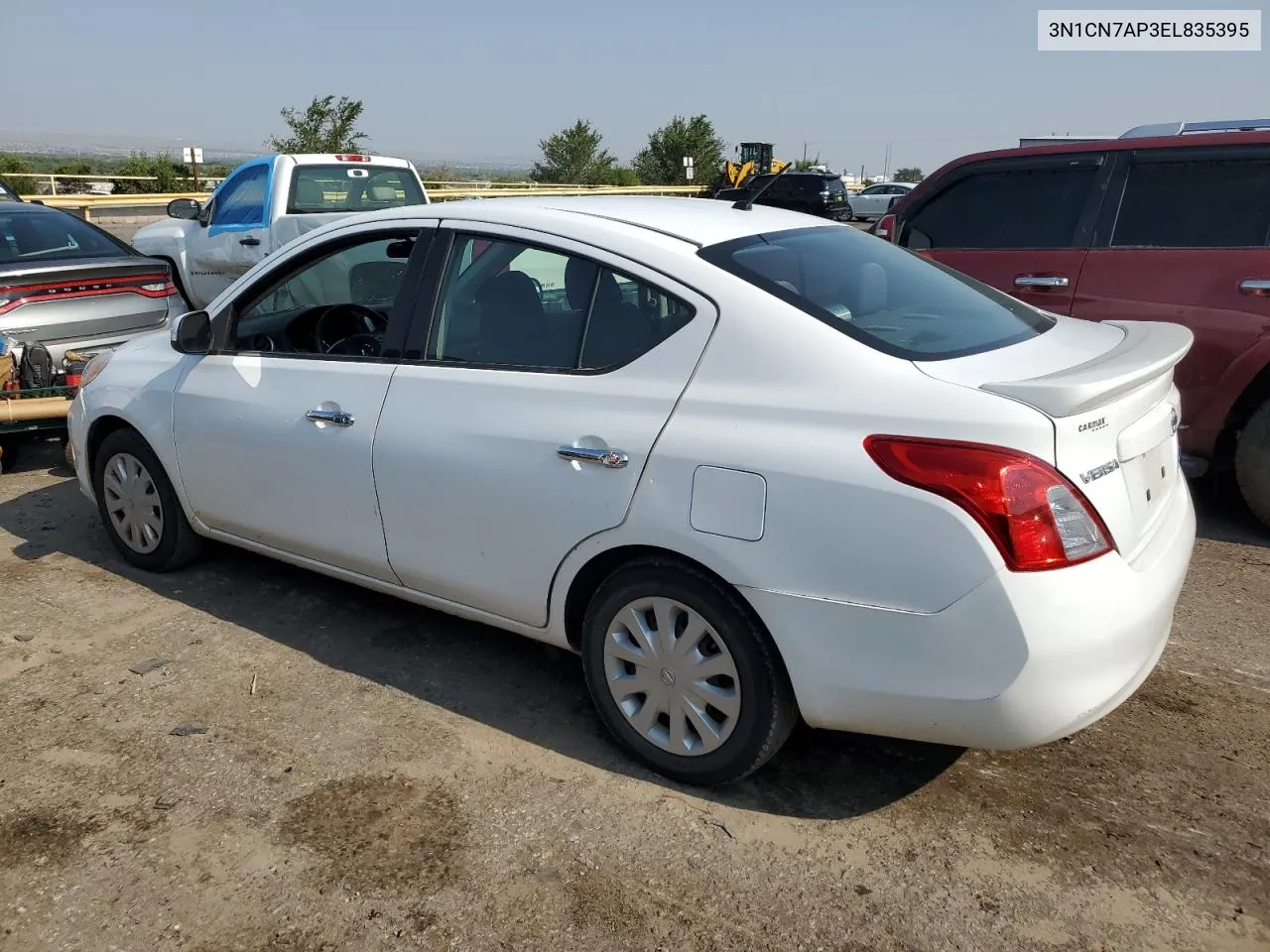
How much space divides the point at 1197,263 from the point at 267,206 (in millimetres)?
7548

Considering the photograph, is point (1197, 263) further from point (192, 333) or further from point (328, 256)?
point (192, 333)

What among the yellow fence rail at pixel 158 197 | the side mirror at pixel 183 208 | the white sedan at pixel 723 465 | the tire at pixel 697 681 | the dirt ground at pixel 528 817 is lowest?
the dirt ground at pixel 528 817

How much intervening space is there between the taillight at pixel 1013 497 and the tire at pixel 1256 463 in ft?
10.1

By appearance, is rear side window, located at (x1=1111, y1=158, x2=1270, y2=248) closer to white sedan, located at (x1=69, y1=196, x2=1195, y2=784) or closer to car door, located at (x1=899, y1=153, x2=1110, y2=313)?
car door, located at (x1=899, y1=153, x2=1110, y2=313)

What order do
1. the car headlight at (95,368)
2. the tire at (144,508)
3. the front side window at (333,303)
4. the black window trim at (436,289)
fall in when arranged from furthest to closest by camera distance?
the car headlight at (95,368) → the tire at (144,508) → the front side window at (333,303) → the black window trim at (436,289)

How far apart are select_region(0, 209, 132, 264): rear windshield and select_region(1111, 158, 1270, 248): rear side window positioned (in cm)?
642

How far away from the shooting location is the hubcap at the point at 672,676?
2.91m

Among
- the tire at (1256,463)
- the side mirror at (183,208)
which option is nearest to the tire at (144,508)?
the tire at (1256,463)

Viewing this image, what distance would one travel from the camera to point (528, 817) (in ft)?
9.69

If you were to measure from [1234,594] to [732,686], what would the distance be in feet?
8.95

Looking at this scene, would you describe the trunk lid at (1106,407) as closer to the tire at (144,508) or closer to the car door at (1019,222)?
the car door at (1019,222)

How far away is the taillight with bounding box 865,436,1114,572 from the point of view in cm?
Result: 245

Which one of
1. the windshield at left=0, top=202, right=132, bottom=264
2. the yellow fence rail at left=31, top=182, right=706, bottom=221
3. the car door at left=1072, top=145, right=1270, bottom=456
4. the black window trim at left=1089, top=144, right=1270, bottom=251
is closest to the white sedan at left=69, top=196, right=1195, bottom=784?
the car door at left=1072, top=145, right=1270, bottom=456

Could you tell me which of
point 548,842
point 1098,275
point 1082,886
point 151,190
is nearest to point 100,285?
point 548,842
